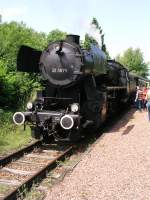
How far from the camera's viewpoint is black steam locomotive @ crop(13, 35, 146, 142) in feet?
37.0

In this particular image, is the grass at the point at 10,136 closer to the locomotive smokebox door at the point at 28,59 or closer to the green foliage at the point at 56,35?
the locomotive smokebox door at the point at 28,59

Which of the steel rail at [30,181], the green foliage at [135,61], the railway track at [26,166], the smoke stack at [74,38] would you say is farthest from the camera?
the green foliage at [135,61]

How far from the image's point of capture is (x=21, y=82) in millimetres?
19750

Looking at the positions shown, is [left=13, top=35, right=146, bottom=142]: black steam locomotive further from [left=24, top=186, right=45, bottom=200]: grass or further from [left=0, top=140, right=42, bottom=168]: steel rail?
[left=24, top=186, right=45, bottom=200]: grass

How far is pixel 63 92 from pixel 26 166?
3368 millimetres

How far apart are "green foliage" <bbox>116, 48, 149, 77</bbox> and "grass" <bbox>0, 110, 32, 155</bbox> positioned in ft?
213

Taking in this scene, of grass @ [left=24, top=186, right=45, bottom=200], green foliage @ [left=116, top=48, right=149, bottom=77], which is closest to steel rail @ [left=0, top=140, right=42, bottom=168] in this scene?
grass @ [left=24, top=186, right=45, bottom=200]

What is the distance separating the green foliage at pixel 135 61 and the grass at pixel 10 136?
6493 centimetres

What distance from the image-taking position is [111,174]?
817 centimetres

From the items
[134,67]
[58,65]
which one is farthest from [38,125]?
[134,67]

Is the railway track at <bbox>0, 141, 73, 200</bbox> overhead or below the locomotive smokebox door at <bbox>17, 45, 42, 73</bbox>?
below

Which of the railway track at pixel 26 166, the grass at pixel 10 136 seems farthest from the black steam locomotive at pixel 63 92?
the grass at pixel 10 136

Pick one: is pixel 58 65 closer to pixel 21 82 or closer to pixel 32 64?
pixel 32 64

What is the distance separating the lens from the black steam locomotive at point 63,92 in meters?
11.3
